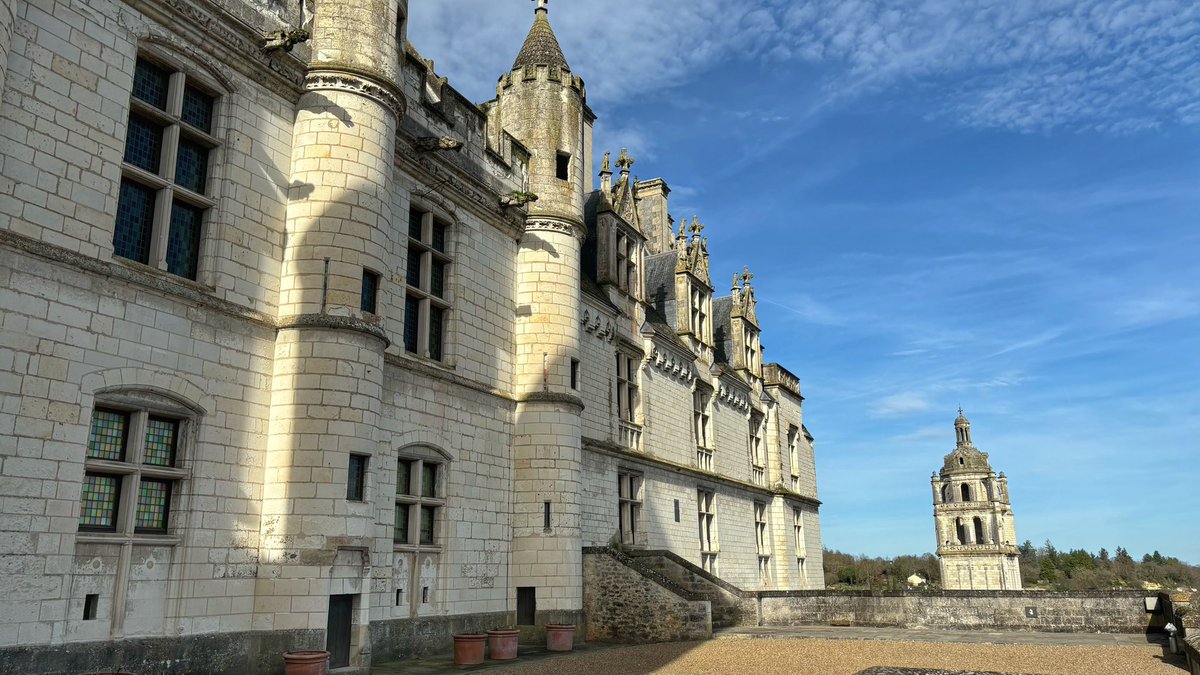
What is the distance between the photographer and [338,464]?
11.4 metres

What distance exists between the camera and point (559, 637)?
15172 mm

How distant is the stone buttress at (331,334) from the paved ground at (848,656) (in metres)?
1.96

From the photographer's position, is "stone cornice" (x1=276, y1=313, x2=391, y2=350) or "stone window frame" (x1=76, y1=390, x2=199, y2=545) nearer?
"stone window frame" (x1=76, y1=390, x2=199, y2=545)

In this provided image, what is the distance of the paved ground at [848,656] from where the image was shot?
12078 millimetres

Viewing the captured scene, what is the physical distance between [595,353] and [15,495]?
555 inches

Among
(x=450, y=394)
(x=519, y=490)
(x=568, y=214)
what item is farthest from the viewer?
(x=568, y=214)

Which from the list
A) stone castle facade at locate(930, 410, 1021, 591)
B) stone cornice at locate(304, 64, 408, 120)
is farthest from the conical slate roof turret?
stone castle facade at locate(930, 410, 1021, 591)

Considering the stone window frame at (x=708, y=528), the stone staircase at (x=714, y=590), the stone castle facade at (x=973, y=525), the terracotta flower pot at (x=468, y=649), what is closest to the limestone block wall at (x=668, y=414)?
the stone window frame at (x=708, y=528)

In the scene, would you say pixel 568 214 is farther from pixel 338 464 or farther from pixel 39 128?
pixel 39 128

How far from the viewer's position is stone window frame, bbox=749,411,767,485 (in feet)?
104

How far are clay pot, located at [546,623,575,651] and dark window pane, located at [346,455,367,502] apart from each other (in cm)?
531

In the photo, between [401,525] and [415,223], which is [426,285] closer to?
[415,223]

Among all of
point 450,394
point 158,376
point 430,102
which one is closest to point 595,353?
point 450,394

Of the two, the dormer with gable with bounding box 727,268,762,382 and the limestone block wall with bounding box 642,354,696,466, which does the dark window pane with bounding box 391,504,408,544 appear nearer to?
the limestone block wall with bounding box 642,354,696,466
